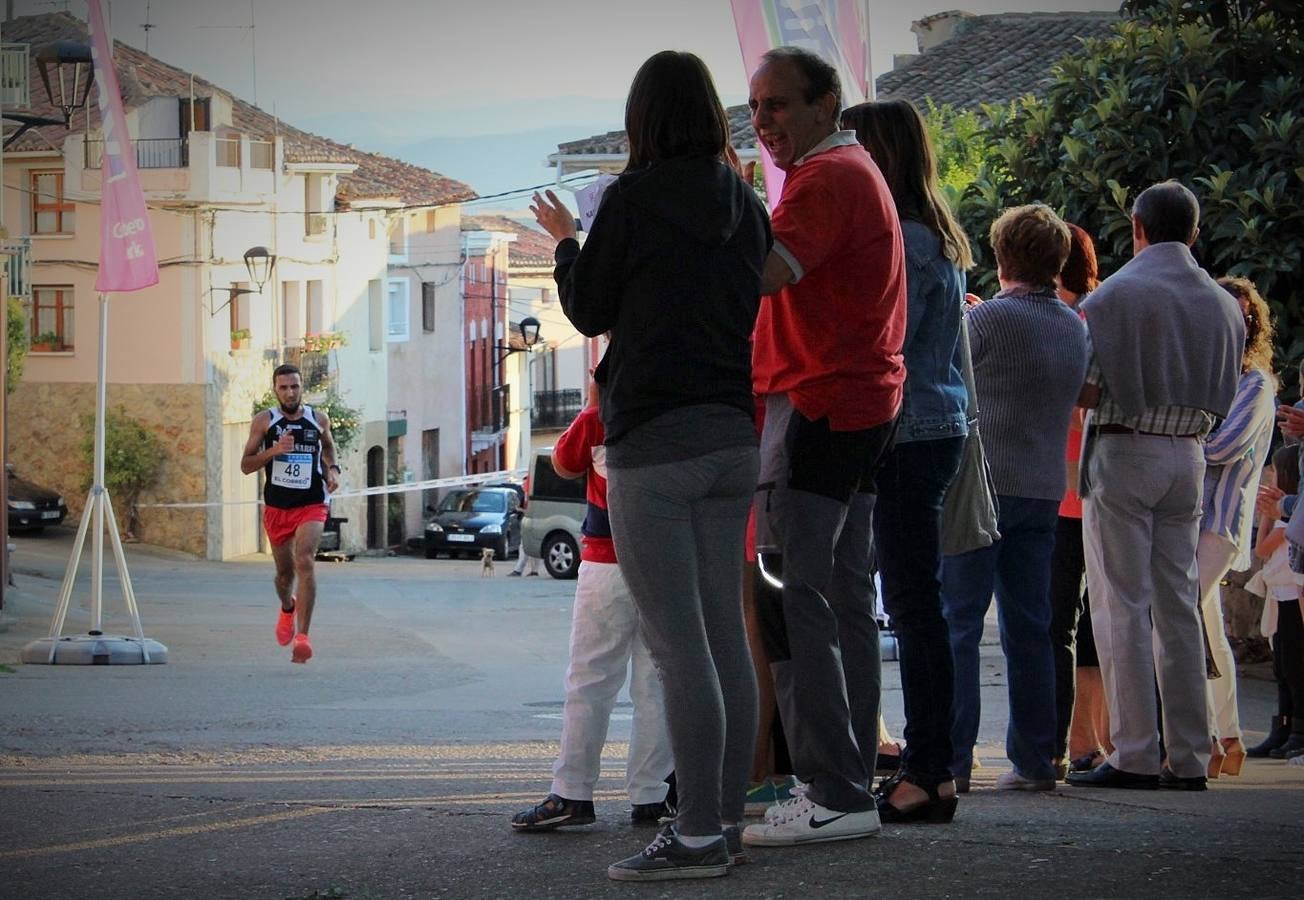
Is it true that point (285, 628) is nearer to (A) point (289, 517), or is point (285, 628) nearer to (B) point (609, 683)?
(A) point (289, 517)

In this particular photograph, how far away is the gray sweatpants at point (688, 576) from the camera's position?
4.29m

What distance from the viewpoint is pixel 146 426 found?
1779 inches

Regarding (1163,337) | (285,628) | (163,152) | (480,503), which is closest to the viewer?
(1163,337)

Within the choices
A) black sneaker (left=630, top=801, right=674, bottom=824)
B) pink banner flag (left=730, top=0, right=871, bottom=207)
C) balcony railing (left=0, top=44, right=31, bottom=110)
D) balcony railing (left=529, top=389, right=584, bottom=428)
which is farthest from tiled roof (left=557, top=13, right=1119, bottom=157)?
balcony railing (left=529, top=389, right=584, bottom=428)

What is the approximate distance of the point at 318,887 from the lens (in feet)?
14.1

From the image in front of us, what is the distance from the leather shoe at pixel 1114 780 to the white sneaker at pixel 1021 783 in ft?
0.81

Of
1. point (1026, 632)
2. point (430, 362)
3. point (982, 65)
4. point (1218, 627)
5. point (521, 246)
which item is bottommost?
point (1218, 627)

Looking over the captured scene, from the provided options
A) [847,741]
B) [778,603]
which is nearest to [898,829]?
[847,741]

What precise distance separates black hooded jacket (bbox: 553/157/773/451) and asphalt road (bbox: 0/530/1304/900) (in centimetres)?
111

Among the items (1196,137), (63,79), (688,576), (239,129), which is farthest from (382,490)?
(688,576)

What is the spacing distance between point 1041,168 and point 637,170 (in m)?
8.75

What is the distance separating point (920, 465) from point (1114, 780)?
175cm

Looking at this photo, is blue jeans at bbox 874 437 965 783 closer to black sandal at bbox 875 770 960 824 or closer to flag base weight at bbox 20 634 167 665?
black sandal at bbox 875 770 960 824

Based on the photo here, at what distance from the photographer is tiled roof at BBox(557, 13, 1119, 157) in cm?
3434
